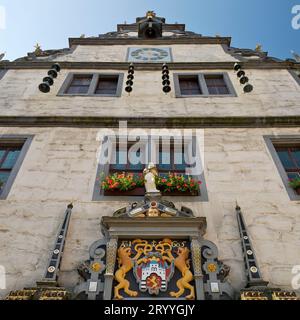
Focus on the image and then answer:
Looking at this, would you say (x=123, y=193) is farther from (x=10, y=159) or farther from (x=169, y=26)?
(x=169, y=26)

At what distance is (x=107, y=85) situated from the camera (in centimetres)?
1277

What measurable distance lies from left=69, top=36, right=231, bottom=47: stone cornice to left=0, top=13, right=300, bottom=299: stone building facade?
1029mm

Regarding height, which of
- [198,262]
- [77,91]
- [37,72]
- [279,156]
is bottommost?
[198,262]

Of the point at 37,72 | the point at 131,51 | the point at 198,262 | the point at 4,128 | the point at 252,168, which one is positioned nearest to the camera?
the point at 198,262

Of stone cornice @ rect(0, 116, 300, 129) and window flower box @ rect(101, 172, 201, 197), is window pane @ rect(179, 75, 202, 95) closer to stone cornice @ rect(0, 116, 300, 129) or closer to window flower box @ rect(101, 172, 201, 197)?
stone cornice @ rect(0, 116, 300, 129)

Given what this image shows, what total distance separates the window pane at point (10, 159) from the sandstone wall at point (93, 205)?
0.47 metres

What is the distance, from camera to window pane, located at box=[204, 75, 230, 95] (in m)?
12.1

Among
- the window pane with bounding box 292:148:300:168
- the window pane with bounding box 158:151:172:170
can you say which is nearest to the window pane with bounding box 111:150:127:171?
the window pane with bounding box 158:151:172:170

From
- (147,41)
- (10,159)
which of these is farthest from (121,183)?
(147,41)
